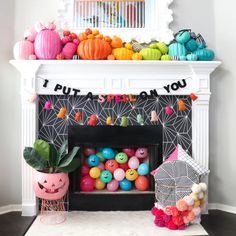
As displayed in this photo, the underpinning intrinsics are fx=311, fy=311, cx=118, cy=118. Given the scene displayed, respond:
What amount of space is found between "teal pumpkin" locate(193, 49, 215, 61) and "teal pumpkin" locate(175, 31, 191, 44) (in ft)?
0.50

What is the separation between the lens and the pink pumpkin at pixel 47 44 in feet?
8.95

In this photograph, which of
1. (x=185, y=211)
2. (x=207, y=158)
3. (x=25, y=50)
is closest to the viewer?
(x=185, y=211)

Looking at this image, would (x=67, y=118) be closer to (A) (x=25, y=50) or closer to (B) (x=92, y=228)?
(A) (x=25, y=50)

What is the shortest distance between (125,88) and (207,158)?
1017mm

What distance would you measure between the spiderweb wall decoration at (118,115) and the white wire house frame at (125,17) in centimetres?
62

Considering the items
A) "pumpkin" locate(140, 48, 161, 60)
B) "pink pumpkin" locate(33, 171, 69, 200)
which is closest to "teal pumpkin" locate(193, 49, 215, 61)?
"pumpkin" locate(140, 48, 161, 60)

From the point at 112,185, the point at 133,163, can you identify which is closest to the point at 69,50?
the point at 133,163

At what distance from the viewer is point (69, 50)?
9.14 ft

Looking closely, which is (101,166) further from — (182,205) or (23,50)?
(23,50)

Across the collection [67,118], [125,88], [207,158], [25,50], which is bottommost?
[207,158]

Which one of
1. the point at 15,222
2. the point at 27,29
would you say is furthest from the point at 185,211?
the point at 27,29

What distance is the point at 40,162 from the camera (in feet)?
8.62

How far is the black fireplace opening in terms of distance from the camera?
2953 millimetres

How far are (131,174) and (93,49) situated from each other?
1.22 metres
